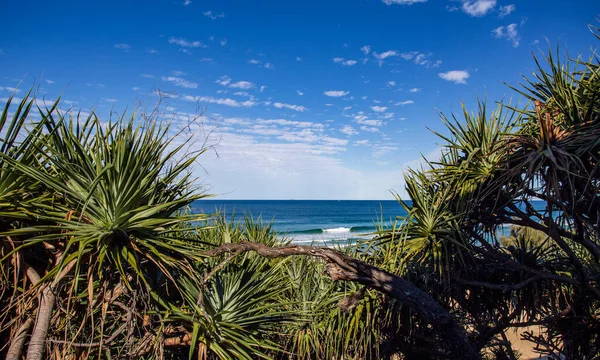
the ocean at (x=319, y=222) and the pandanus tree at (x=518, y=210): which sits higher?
the pandanus tree at (x=518, y=210)

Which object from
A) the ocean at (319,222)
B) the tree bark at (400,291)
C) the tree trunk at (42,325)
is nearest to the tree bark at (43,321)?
the tree trunk at (42,325)

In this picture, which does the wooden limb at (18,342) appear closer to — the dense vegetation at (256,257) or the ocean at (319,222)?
the dense vegetation at (256,257)

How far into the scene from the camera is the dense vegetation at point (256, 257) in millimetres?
3027

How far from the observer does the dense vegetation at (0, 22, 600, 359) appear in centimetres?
303

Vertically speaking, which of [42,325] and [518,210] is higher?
[518,210]

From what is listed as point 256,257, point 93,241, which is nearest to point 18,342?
point 93,241

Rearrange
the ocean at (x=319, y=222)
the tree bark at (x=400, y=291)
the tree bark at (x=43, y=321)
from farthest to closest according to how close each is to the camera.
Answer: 1. the ocean at (x=319, y=222)
2. the tree bark at (x=400, y=291)
3. the tree bark at (x=43, y=321)

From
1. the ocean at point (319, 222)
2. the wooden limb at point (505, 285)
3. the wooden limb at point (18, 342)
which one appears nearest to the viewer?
the wooden limb at point (18, 342)

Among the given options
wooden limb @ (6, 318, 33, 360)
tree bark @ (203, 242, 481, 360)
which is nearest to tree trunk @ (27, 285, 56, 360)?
wooden limb @ (6, 318, 33, 360)

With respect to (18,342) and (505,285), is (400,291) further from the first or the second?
(18,342)

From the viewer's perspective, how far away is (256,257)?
171 inches

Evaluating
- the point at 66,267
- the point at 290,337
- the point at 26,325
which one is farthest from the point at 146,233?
the point at 290,337

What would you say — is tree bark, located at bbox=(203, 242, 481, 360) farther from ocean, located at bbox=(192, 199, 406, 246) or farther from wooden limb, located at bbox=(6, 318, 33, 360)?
wooden limb, located at bbox=(6, 318, 33, 360)

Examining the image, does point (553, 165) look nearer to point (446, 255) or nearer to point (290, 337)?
point (446, 255)
